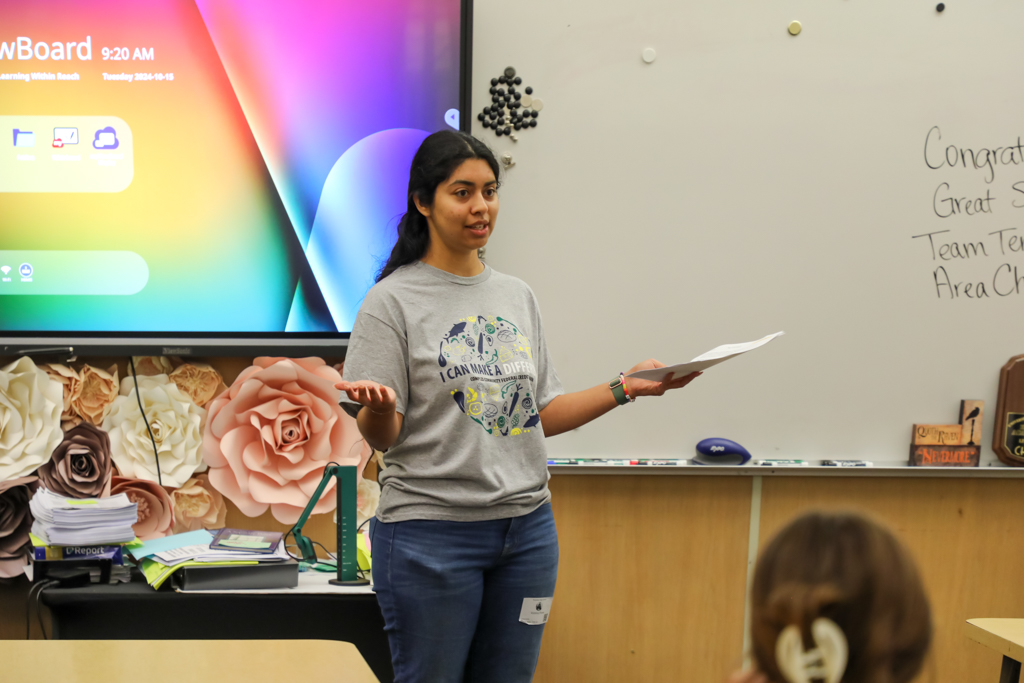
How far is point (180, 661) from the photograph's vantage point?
0.96 meters

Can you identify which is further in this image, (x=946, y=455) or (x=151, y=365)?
(x=946, y=455)

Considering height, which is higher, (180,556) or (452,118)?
(452,118)

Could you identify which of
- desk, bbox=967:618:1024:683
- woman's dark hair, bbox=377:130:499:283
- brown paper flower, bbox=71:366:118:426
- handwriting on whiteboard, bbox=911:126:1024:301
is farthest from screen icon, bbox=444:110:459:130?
desk, bbox=967:618:1024:683

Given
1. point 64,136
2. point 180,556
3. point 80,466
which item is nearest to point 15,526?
point 80,466

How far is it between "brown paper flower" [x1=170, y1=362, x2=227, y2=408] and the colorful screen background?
0.10 meters

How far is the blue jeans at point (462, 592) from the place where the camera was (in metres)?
1.24

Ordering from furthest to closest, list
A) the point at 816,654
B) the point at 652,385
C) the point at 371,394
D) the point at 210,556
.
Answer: the point at 210,556, the point at 652,385, the point at 371,394, the point at 816,654

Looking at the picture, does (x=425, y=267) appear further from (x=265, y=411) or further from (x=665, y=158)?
(x=665, y=158)

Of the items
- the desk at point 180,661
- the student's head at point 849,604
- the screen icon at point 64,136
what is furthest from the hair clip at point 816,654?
the screen icon at point 64,136

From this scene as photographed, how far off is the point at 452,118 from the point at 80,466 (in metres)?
1.22

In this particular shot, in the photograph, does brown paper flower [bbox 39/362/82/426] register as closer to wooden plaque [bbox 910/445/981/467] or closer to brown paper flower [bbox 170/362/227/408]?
brown paper flower [bbox 170/362/227/408]

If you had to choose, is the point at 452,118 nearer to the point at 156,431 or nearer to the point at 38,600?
the point at 156,431

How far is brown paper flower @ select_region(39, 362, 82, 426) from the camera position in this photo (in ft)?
5.96

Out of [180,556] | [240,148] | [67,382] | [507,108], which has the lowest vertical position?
[180,556]
